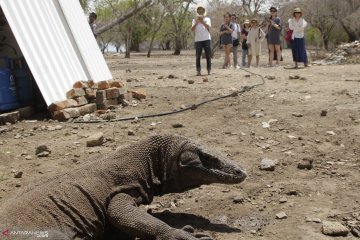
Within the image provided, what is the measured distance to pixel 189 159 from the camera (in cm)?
361

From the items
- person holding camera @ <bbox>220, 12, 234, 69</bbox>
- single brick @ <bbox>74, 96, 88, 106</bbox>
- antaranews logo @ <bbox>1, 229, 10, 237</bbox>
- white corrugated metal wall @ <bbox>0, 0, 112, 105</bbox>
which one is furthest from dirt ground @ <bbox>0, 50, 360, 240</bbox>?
person holding camera @ <bbox>220, 12, 234, 69</bbox>

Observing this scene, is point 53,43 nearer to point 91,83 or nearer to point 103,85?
point 91,83

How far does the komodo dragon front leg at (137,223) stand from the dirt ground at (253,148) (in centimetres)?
45

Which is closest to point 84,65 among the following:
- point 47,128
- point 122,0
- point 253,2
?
point 47,128

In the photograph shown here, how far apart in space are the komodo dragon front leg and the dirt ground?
0.45m

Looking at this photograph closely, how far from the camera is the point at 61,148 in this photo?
6449 millimetres

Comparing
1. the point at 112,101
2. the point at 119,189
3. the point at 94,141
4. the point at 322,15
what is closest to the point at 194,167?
the point at 119,189

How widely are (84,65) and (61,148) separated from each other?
136 inches

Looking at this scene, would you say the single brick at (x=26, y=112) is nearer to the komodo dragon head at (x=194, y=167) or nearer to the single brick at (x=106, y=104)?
the single brick at (x=106, y=104)

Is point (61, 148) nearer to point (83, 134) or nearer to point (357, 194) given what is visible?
point (83, 134)

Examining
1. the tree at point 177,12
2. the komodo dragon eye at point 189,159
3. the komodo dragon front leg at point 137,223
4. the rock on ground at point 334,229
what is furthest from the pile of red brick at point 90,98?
the tree at point 177,12

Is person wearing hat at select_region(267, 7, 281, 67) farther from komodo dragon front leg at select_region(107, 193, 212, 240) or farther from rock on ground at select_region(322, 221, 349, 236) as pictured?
komodo dragon front leg at select_region(107, 193, 212, 240)

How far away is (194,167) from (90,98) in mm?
5742

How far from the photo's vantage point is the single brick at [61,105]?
8141 millimetres
